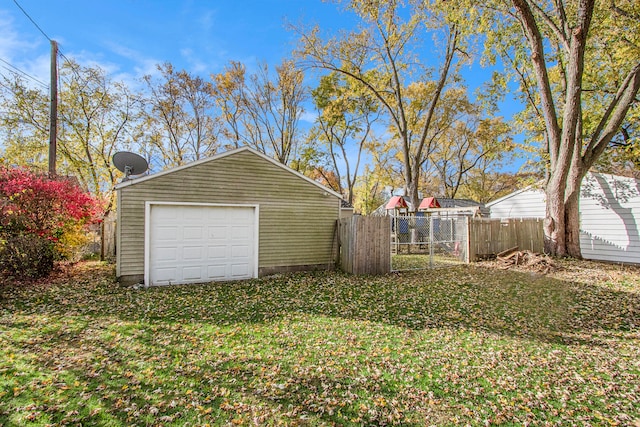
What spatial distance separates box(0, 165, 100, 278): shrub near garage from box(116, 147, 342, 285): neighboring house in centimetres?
214

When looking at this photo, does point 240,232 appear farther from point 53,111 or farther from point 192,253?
point 53,111

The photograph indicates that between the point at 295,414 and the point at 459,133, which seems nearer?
the point at 295,414

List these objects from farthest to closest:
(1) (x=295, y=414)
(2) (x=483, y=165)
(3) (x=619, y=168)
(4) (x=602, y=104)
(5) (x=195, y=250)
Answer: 1. (2) (x=483, y=165)
2. (3) (x=619, y=168)
3. (4) (x=602, y=104)
4. (5) (x=195, y=250)
5. (1) (x=295, y=414)

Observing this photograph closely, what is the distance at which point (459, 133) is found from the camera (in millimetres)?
24281

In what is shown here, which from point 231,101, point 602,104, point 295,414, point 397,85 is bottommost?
point 295,414

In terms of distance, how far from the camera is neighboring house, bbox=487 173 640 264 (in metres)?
10.3

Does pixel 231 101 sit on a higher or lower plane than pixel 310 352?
higher

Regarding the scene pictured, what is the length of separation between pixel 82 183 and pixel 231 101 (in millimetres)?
9878

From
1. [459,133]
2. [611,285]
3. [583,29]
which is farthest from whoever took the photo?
[459,133]

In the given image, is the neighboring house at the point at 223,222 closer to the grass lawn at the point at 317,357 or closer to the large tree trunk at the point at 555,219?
the grass lawn at the point at 317,357

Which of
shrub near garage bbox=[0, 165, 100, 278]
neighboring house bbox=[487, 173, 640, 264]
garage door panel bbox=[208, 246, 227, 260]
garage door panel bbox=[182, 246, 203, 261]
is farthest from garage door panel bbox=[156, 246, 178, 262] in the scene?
neighboring house bbox=[487, 173, 640, 264]

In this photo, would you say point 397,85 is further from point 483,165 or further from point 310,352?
point 483,165

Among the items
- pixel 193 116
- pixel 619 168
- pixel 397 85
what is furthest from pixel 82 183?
pixel 619 168

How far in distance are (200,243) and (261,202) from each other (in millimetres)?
1839
